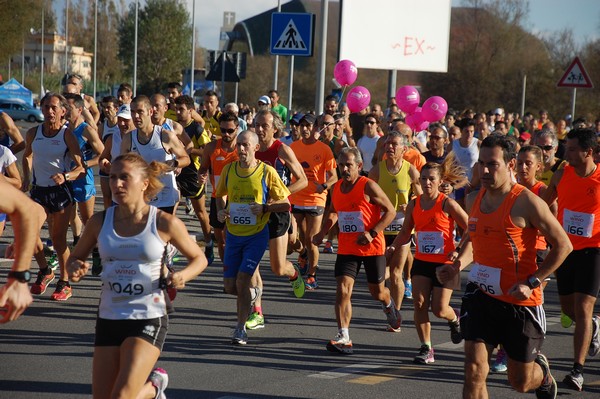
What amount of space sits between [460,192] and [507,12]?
161 feet

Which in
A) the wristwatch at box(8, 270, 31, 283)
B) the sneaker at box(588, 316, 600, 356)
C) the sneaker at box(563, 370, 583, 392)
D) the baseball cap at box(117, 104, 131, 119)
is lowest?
the sneaker at box(563, 370, 583, 392)

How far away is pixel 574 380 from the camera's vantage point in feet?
23.9

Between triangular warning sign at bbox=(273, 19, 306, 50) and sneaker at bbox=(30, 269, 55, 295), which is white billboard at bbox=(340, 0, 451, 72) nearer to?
triangular warning sign at bbox=(273, 19, 306, 50)

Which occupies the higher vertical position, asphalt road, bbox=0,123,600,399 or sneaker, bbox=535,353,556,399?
sneaker, bbox=535,353,556,399

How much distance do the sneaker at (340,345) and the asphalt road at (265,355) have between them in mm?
58

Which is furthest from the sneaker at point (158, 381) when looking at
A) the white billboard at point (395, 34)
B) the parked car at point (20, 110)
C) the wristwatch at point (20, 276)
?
the parked car at point (20, 110)

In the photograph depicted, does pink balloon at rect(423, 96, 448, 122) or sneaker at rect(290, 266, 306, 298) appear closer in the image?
sneaker at rect(290, 266, 306, 298)

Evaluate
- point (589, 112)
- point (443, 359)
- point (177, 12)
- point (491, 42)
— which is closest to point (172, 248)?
point (443, 359)

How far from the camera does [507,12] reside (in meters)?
60.6

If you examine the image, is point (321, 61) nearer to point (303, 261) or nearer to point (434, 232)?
point (303, 261)

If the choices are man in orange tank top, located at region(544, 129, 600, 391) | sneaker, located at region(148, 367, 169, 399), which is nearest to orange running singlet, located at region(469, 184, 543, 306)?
man in orange tank top, located at region(544, 129, 600, 391)

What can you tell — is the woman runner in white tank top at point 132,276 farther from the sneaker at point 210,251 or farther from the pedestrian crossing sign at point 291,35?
the pedestrian crossing sign at point 291,35

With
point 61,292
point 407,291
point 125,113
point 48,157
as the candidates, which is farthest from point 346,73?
point 61,292

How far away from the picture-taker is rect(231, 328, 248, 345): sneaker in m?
8.32
